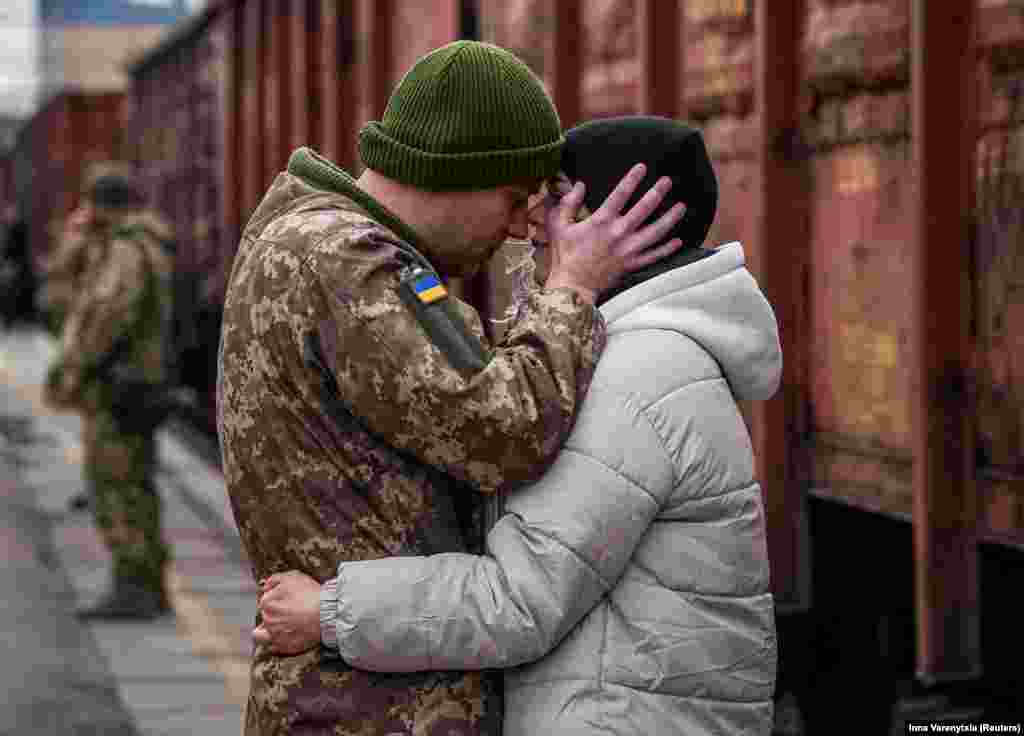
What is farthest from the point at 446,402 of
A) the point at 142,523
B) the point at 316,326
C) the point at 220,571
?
the point at 220,571

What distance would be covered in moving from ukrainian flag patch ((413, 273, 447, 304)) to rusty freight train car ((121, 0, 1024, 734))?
1.47 m

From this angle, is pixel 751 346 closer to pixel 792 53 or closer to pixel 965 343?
pixel 965 343

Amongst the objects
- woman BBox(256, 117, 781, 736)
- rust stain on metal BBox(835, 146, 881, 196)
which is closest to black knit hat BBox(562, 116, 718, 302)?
woman BBox(256, 117, 781, 736)

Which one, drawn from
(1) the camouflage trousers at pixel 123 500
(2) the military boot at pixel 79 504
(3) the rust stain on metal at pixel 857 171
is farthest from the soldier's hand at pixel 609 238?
(2) the military boot at pixel 79 504

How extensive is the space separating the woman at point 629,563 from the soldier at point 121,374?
531 cm

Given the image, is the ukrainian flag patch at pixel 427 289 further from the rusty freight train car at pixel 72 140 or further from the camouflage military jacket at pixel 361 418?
the rusty freight train car at pixel 72 140

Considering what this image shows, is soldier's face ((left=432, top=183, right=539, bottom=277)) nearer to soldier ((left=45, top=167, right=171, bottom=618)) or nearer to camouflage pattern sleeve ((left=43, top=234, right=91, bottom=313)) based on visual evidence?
soldier ((left=45, top=167, right=171, bottom=618))

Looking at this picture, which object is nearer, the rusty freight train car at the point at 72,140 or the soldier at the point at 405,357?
the soldier at the point at 405,357

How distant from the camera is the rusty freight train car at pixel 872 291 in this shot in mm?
3424

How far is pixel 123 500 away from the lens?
757cm

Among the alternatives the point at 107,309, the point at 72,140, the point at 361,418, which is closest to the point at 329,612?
the point at 361,418

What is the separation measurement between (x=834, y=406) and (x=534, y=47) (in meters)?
1.93

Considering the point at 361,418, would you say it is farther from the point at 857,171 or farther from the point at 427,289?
the point at 857,171

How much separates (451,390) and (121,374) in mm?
5508
